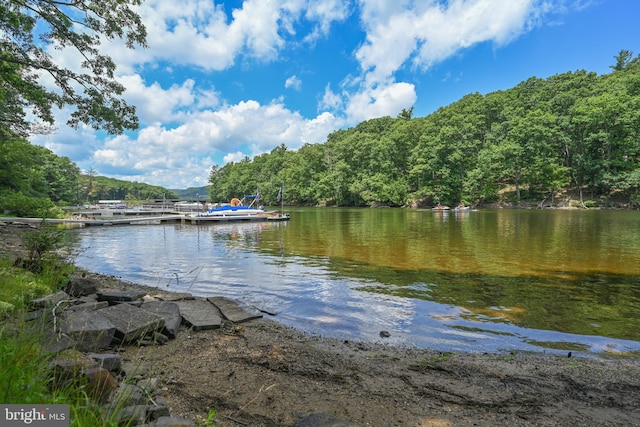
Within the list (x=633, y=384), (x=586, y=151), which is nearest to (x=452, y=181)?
(x=586, y=151)

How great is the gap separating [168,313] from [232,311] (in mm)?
1652

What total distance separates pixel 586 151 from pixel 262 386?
7509 centimetres

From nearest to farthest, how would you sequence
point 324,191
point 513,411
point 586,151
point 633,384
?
1. point 513,411
2. point 633,384
3. point 586,151
4. point 324,191

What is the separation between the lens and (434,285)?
10.2 m

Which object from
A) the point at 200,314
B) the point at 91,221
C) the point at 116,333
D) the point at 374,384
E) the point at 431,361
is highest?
the point at 91,221

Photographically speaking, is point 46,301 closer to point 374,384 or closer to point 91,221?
point 374,384

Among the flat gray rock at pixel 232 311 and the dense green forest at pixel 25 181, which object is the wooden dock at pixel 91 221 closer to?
the dense green forest at pixel 25 181

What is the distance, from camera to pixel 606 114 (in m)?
56.1

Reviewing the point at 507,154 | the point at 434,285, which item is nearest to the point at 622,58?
the point at 507,154

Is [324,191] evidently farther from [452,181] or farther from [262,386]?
[262,386]

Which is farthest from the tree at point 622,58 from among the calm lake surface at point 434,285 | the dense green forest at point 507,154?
the calm lake surface at point 434,285

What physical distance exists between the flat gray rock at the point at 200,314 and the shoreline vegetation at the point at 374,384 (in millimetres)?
323

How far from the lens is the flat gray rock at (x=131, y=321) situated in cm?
475

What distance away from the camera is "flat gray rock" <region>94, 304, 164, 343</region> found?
475 centimetres
